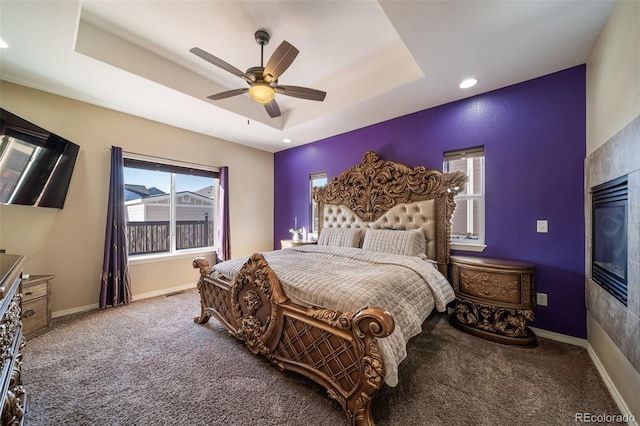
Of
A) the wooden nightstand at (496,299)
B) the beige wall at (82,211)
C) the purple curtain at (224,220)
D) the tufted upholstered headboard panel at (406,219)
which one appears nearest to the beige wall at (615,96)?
the wooden nightstand at (496,299)

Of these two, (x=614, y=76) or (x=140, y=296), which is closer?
(x=614, y=76)

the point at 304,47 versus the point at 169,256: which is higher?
the point at 304,47

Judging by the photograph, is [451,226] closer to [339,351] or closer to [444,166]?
[444,166]

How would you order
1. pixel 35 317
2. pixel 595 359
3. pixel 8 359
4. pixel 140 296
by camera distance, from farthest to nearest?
pixel 140 296 → pixel 35 317 → pixel 595 359 → pixel 8 359

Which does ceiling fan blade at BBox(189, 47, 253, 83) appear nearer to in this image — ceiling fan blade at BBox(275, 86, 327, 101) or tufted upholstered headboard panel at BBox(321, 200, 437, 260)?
ceiling fan blade at BBox(275, 86, 327, 101)

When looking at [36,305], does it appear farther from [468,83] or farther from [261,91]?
[468,83]

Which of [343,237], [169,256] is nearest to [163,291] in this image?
[169,256]

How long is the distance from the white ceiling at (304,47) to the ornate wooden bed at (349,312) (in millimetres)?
1094

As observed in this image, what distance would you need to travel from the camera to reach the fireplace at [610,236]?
58.1 inches

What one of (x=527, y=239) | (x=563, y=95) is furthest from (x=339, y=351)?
(x=563, y=95)

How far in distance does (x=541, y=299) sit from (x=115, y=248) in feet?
17.0

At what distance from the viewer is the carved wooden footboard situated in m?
1.27

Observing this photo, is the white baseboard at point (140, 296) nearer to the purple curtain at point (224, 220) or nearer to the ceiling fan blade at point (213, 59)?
the purple curtain at point (224, 220)

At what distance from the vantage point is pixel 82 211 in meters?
2.97
